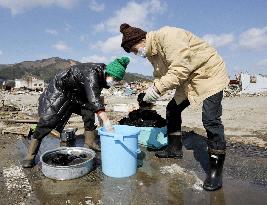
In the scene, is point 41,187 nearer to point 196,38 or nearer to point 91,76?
point 91,76

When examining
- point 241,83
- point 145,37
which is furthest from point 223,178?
point 241,83

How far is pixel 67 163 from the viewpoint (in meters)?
4.27

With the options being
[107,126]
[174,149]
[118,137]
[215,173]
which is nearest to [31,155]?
[107,126]

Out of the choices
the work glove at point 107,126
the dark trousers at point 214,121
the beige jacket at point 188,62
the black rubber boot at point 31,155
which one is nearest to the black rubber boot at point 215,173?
the dark trousers at point 214,121

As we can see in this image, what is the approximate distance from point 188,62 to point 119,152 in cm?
144

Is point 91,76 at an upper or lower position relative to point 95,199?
upper

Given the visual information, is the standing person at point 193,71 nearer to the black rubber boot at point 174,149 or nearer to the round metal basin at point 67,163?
the black rubber boot at point 174,149

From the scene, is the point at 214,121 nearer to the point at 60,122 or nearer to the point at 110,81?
the point at 110,81

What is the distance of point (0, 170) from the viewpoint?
4.39 m

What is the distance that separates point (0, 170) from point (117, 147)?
186 centimetres

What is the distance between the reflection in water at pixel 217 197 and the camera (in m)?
3.29

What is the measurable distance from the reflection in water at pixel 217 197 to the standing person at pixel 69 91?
6.19ft

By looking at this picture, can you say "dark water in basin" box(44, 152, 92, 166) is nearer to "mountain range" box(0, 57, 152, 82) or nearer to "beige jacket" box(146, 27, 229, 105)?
"beige jacket" box(146, 27, 229, 105)

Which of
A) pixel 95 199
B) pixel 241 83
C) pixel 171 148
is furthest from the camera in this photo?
pixel 241 83
